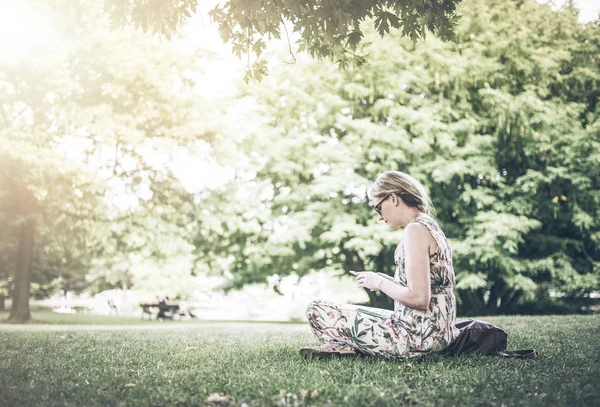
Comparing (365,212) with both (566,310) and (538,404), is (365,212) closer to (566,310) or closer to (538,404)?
(566,310)

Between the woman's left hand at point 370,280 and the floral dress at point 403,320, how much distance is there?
238mm

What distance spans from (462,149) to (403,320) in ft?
45.6

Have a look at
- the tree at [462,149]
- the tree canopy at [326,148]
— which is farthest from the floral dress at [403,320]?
the tree at [462,149]

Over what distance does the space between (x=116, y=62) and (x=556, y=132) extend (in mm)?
14488

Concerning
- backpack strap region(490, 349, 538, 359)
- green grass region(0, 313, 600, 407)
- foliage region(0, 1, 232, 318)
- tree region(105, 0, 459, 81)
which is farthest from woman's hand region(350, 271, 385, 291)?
foliage region(0, 1, 232, 318)

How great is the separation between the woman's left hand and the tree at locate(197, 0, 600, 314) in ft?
42.2

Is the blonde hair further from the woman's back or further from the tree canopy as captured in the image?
the tree canopy

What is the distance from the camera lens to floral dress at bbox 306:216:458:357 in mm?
4402

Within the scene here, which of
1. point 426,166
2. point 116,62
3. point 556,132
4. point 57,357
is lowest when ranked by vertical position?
point 57,357

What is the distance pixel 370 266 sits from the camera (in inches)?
838

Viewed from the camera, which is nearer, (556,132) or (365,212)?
(556,132)

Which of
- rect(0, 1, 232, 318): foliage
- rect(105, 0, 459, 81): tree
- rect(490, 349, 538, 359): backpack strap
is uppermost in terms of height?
rect(0, 1, 232, 318): foliage

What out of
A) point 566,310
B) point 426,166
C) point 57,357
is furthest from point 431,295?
point 566,310

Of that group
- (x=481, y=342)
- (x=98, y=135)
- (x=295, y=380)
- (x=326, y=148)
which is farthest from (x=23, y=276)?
(x=481, y=342)
